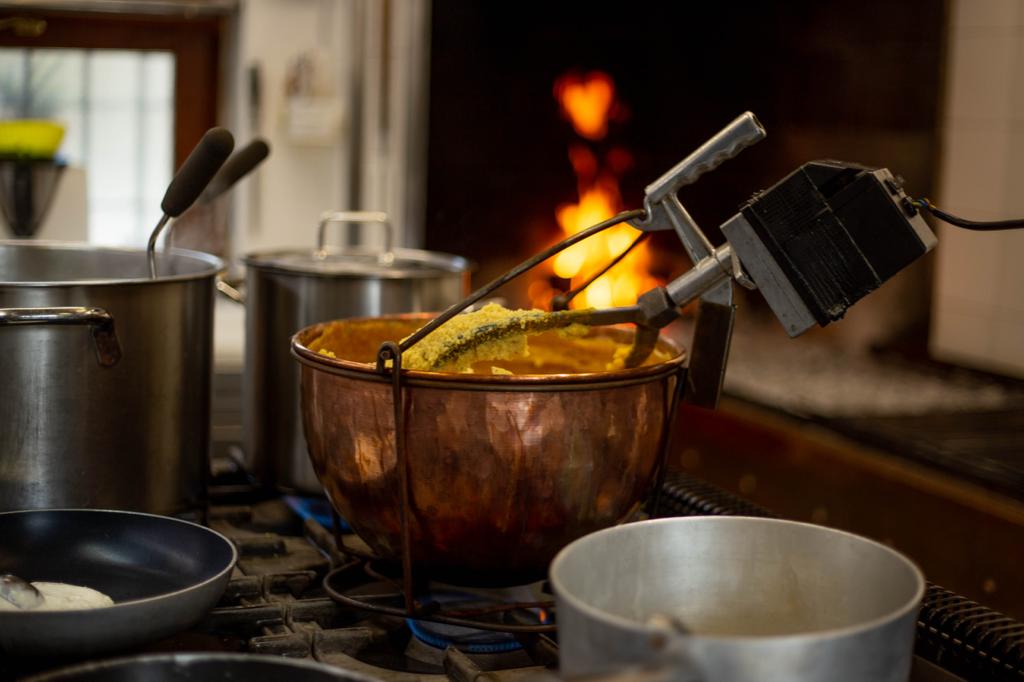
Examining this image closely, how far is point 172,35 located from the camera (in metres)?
2.72

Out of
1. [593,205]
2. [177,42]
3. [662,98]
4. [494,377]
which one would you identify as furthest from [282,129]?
[494,377]

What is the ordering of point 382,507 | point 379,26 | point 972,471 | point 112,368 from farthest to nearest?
1. point 379,26
2. point 972,471
3. point 112,368
4. point 382,507

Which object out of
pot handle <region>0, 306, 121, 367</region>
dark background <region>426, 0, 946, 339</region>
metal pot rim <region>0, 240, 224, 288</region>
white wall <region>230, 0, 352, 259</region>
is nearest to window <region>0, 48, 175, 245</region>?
white wall <region>230, 0, 352, 259</region>

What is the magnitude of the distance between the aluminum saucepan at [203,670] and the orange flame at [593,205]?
6.87ft

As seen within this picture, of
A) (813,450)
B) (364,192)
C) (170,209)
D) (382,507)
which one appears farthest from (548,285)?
(382,507)

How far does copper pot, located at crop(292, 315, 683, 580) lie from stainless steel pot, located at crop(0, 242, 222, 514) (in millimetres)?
180

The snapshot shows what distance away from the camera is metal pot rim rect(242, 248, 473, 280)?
1.19m

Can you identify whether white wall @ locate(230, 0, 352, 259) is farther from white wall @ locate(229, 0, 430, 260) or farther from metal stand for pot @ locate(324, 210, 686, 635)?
metal stand for pot @ locate(324, 210, 686, 635)

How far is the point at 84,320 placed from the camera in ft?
2.90

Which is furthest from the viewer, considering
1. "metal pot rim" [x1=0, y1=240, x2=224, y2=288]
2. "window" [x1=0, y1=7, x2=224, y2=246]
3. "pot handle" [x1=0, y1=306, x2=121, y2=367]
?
"window" [x1=0, y1=7, x2=224, y2=246]

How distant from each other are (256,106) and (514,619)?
77.2 inches

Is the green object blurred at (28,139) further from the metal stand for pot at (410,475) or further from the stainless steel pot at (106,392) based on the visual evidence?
the metal stand for pot at (410,475)

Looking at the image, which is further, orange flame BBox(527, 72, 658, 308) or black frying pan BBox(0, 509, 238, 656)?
orange flame BBox(527, 72, 658, 308)

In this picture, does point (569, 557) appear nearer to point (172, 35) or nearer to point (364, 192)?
point (364, 192)
